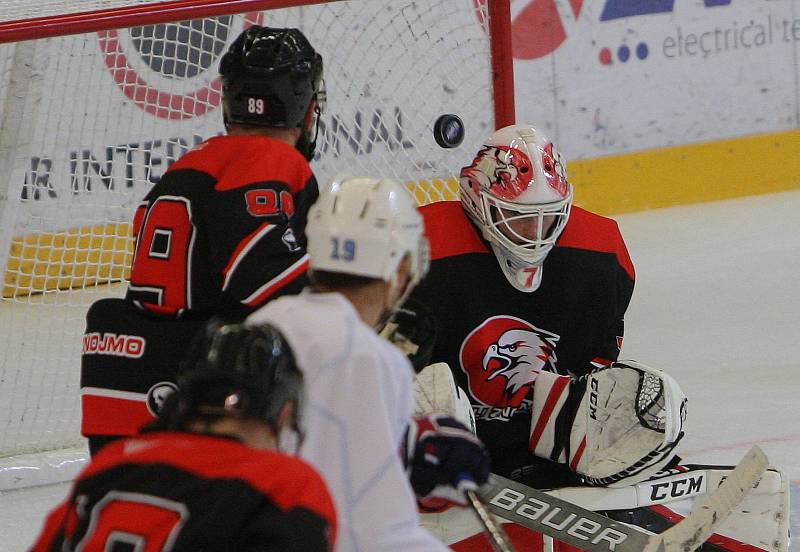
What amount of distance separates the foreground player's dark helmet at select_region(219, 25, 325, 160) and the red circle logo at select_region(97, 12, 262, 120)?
50.6 inches

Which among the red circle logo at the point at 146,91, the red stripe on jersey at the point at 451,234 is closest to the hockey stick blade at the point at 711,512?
the red stripe on jersey at the point at 451,234

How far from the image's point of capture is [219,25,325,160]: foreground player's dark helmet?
234 cm

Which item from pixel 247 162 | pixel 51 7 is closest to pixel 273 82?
pixel 247 162

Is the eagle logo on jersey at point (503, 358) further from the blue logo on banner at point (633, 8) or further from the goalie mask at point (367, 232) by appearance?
the blue logo on banner at point (633, 8)

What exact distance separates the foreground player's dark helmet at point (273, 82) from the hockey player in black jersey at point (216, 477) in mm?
956

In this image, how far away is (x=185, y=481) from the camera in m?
1.32

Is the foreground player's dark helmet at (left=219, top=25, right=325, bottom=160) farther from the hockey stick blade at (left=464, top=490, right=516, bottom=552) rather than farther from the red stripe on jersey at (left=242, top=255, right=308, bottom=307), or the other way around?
the hockey stick blade at (left=464, top=490, right=516, bottom=552)

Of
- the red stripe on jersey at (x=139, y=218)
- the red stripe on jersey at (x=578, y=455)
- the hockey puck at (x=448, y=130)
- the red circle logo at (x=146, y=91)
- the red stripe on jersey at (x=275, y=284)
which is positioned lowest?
the red stripe on jersey at (x=578, y=455)

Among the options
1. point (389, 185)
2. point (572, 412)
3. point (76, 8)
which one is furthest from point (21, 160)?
point (389, 185)

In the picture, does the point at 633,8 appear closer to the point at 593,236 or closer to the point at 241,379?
the point at 593,236

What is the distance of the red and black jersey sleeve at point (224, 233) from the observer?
2.15 meters

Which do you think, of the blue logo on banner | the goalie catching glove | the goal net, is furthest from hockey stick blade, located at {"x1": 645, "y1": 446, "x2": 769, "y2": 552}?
the blue logo on banner

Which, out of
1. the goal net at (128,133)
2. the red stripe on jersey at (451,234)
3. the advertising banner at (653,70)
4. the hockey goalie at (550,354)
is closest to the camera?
the hockey goalie at (550,354)

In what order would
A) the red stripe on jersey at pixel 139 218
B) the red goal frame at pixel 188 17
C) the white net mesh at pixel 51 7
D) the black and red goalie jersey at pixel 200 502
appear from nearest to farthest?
the black and red goalie jersey at pixel 200 502 < the red stripe on jersey at pixel 139 218 < the red goal frame at pixel 188 17 < the white net mesh at pixel 51 7
